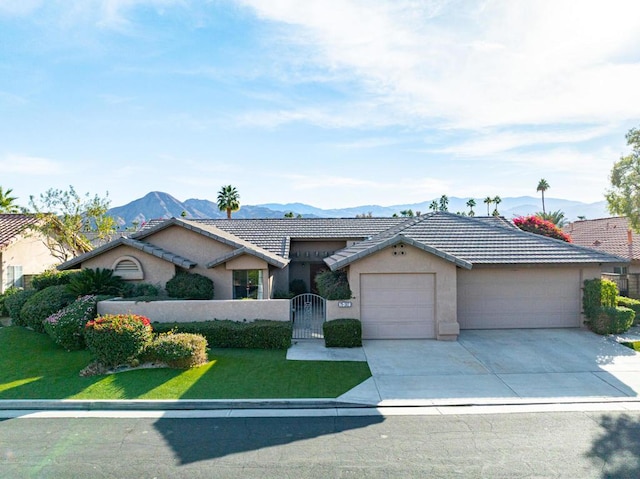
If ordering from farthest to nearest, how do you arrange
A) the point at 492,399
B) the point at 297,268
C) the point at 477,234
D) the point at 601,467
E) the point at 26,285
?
the point at 297,268, the point at 26,285, the point at 477,234, the point at 492,399, the point at 601,467

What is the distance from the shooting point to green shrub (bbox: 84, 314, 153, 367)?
1170 centimetres

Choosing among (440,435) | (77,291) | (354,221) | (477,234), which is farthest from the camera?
(354,221)

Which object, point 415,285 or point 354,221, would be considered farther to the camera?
point 354,221

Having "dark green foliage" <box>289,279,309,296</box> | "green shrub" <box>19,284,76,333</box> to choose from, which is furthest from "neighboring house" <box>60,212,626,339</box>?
"dark green foliage" <box>289,279,309,296</box>

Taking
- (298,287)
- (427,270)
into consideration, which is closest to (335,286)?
(427,270)

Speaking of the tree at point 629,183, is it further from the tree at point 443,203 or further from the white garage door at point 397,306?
the tree at point 443,203

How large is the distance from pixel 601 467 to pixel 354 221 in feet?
72.3

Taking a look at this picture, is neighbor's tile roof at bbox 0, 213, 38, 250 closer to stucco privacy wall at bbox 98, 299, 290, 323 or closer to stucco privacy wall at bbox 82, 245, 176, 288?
stucco privacy wall at bbox 82, 245, 176, 288

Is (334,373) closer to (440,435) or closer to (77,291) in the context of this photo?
(440,435)

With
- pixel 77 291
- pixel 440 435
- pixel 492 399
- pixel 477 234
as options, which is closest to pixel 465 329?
pixel 477 234

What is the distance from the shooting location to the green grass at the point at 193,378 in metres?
10.2

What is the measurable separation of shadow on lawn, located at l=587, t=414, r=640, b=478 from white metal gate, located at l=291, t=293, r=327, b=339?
29.3ft

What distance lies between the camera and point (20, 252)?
73.1 feet

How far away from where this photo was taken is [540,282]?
53.8 feet
